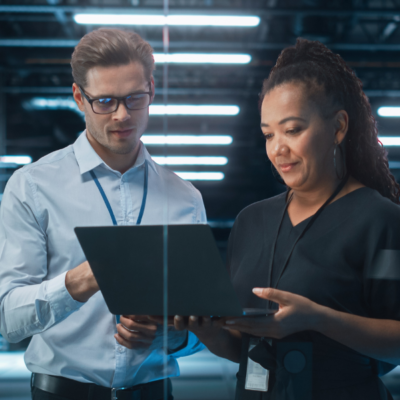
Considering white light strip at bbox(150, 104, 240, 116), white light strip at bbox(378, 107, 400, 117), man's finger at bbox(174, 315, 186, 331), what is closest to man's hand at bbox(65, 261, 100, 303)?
man's finger at bbox(174, 315, 186, 331)

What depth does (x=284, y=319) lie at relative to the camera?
0.76 meters

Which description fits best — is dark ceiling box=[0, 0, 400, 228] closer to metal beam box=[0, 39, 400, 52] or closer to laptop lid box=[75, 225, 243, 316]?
metal beam box=[0, 39, 400, 52]

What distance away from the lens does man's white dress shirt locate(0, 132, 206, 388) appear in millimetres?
896

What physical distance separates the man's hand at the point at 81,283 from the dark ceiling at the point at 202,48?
5.86ft

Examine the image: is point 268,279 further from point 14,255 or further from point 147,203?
point 14,255

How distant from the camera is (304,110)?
2.92 feet

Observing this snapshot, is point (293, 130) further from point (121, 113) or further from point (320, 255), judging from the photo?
point (121, 113)

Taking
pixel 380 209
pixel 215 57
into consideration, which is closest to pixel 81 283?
pixel 380 209

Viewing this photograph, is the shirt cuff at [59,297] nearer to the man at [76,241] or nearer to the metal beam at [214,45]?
the man at [76,241]

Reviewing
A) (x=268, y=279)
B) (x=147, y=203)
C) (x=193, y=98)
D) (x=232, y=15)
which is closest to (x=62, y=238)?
(x=147, y=203)

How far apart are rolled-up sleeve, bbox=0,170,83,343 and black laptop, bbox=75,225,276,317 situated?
0.19m

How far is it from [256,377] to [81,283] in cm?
40

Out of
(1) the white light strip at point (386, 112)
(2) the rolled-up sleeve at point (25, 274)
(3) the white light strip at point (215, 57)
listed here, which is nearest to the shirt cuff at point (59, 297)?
(2) the rolled-up sleeve at point (25, 274)

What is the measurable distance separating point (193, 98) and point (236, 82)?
1.99 feet
